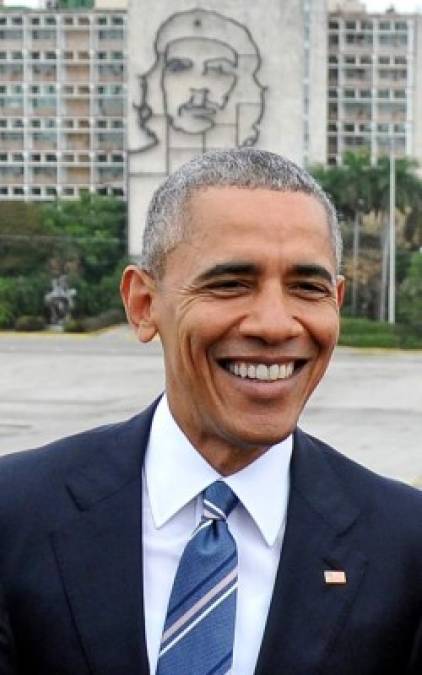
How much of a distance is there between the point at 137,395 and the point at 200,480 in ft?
61.0

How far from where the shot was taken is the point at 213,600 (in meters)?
1.84

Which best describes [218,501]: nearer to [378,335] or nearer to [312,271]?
[312,271]

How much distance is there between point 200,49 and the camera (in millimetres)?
46906

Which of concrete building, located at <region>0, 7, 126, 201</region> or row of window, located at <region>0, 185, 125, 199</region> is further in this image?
row of window, located at <region>0, 185, 125, 199</region>

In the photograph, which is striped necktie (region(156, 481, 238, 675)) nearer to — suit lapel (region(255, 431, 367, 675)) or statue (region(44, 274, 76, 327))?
suit lapel (region(255, 431, 367, 675))

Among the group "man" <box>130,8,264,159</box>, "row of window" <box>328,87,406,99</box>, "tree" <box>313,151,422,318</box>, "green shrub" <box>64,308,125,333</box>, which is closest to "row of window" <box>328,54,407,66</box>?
"row of window" <box>328,87,406,99</box>

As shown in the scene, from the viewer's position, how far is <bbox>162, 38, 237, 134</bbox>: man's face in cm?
4653

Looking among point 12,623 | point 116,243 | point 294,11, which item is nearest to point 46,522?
point 12,623

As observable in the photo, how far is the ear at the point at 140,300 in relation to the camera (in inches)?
77.8

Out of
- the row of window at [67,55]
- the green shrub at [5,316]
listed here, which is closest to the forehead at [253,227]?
the green shrub at [5,316]

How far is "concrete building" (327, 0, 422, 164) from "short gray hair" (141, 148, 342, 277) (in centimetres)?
5923

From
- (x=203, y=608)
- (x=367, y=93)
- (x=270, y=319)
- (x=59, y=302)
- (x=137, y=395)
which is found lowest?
(x=137, y=395)

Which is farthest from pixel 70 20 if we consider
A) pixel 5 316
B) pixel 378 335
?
pixel 378 335

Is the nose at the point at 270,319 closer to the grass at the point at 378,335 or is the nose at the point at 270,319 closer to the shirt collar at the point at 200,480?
the shirt collar at the point at 200,480
